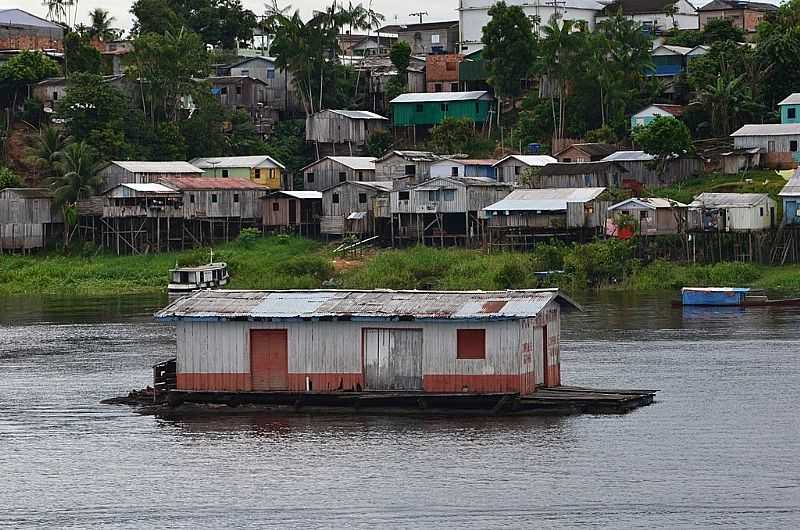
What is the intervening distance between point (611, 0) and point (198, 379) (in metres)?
72.9

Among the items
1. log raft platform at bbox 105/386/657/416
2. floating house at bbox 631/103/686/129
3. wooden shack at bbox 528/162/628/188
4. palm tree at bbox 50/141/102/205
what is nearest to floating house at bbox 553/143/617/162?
floating house at bbox 631/103/686/129

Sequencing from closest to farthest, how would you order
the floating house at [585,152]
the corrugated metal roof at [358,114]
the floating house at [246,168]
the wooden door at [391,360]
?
the wooden door at [391,360] < the floating house at [585,152] < the floating house at [246,168] < the corrugated metal roof at [358,114]

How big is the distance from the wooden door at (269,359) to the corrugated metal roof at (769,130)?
4378 cm

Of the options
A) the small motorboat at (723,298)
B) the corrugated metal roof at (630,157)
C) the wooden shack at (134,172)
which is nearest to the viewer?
the small motorboat at (723,298)

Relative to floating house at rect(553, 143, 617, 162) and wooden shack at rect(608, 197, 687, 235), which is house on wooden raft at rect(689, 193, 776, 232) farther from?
floating house at rect(553, 143, 617, 162)

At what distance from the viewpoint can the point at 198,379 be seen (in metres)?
36.1

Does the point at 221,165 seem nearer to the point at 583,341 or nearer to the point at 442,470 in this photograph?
the point at 583,341

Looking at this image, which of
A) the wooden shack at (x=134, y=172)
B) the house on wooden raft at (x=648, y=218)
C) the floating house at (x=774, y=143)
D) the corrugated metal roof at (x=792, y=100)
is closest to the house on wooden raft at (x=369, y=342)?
the house on wooden raft at (x=648, y=218)

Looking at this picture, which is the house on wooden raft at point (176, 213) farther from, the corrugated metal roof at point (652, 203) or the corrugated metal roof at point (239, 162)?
the corrugated metal roof at point (652, 203)

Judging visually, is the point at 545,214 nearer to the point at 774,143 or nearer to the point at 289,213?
the point at 774,143

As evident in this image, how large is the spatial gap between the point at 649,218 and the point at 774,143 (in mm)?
9500

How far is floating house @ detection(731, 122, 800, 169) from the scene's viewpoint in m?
74.9

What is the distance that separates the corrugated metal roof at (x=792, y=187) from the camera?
66688mm

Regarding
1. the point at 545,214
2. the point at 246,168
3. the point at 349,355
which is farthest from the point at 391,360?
the point at 246,168
